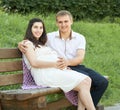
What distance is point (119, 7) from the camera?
15.0 m

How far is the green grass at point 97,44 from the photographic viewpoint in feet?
28.3

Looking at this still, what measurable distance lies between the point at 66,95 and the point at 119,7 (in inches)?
370

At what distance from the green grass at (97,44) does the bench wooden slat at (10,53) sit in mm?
2189

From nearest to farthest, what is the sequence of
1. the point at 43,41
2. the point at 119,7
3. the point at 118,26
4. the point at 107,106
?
the point at 43,41, the point at 107,106, the point at 118,26, the point at 119,7

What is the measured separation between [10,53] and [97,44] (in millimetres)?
4745

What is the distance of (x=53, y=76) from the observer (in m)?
5.95

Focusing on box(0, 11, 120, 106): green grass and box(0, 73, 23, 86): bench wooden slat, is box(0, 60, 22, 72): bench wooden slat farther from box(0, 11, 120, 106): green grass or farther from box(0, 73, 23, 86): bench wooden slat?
box(0, 11, 120, 106): green grass

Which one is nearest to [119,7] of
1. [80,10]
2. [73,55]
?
[80,10]

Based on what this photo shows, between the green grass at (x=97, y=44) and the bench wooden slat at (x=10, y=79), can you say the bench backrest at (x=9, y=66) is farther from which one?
the green grass at (x=97, y=44)

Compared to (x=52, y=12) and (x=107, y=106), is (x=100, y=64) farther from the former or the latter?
(x=52, y=12)

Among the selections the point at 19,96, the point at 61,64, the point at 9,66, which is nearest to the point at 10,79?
the point at 9,66

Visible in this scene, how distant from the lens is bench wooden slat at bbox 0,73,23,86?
6.00 meters

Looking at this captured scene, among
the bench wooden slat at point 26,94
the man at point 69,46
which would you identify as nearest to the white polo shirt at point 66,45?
the man at point 69,46

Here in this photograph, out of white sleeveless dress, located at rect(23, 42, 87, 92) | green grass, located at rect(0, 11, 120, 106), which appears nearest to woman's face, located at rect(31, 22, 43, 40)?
white sleeveless dress, located at rect(23, 42, 87, 92)
